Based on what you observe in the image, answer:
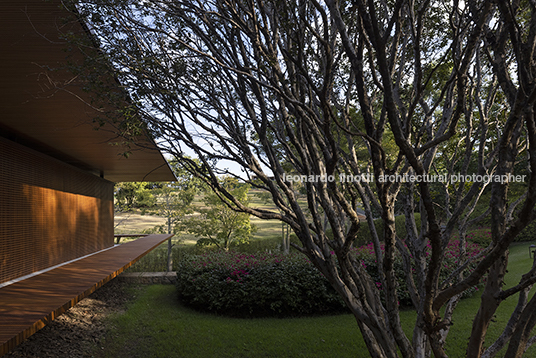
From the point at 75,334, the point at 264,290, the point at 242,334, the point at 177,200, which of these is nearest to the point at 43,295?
the point at 75,334

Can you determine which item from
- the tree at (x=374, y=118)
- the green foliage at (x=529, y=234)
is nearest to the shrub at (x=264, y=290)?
the tree at (x=374, y=118)

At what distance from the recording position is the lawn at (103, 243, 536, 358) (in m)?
5.34

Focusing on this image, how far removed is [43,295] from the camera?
478 cm

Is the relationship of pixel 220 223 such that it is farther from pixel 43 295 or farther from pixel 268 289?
pixel 43 295

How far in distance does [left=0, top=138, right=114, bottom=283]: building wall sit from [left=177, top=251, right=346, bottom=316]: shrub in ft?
10.9

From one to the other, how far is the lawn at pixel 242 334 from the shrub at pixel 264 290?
1.03 ft

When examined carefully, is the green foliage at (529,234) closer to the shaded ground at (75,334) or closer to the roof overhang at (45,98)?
the roof overhang at (45,98)

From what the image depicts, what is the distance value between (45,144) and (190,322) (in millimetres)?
4949

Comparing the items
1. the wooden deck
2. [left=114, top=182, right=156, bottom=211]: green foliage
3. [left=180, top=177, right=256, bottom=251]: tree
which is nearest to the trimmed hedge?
the wooden deck

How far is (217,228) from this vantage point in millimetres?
14742

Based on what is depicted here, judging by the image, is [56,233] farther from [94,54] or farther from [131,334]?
[94,54]

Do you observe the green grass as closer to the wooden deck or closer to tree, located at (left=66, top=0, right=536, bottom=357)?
the wooden deck

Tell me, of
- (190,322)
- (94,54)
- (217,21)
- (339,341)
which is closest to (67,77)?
(94,54)

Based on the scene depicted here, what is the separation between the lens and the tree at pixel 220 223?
14516 mm
